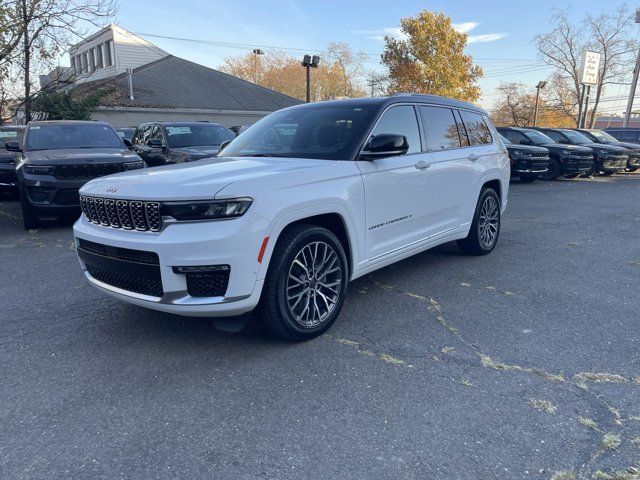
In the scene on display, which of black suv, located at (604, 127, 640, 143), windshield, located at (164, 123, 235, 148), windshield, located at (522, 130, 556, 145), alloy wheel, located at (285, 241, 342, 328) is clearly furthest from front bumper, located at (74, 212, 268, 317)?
black suv, located at (604, 127, 640, 143)

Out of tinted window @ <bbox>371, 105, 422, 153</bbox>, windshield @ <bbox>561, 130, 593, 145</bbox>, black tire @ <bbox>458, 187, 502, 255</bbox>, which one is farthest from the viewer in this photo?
windshield @ <bbox>561, 130, 593, 145</bbox>

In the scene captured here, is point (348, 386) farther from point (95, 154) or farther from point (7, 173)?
point (7, 173)

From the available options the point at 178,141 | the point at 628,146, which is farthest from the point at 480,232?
the point at 628,146

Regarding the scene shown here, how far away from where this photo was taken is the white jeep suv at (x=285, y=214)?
2.96 m

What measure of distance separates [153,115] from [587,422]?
26.8m

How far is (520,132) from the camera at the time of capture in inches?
615

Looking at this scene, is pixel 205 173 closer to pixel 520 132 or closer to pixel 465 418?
pixel 465 418

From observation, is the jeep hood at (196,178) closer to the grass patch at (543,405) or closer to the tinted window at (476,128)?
the grass patch at (543,405)

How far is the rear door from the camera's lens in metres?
3.91

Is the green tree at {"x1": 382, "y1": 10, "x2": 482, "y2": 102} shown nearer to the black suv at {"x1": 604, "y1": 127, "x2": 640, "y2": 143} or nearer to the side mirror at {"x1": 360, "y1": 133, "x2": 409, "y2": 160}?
the black suv at {"x1": 604, "y1": 127, "x2": 640, "y2": 143}

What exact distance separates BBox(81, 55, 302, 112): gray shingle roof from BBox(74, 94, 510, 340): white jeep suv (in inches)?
938

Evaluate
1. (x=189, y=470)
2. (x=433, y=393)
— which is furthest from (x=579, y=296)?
(x=189, y=470)

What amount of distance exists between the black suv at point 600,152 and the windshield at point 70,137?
14838mm

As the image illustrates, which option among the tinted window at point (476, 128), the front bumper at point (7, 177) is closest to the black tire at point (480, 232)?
the tinted window at point (476, 128)
